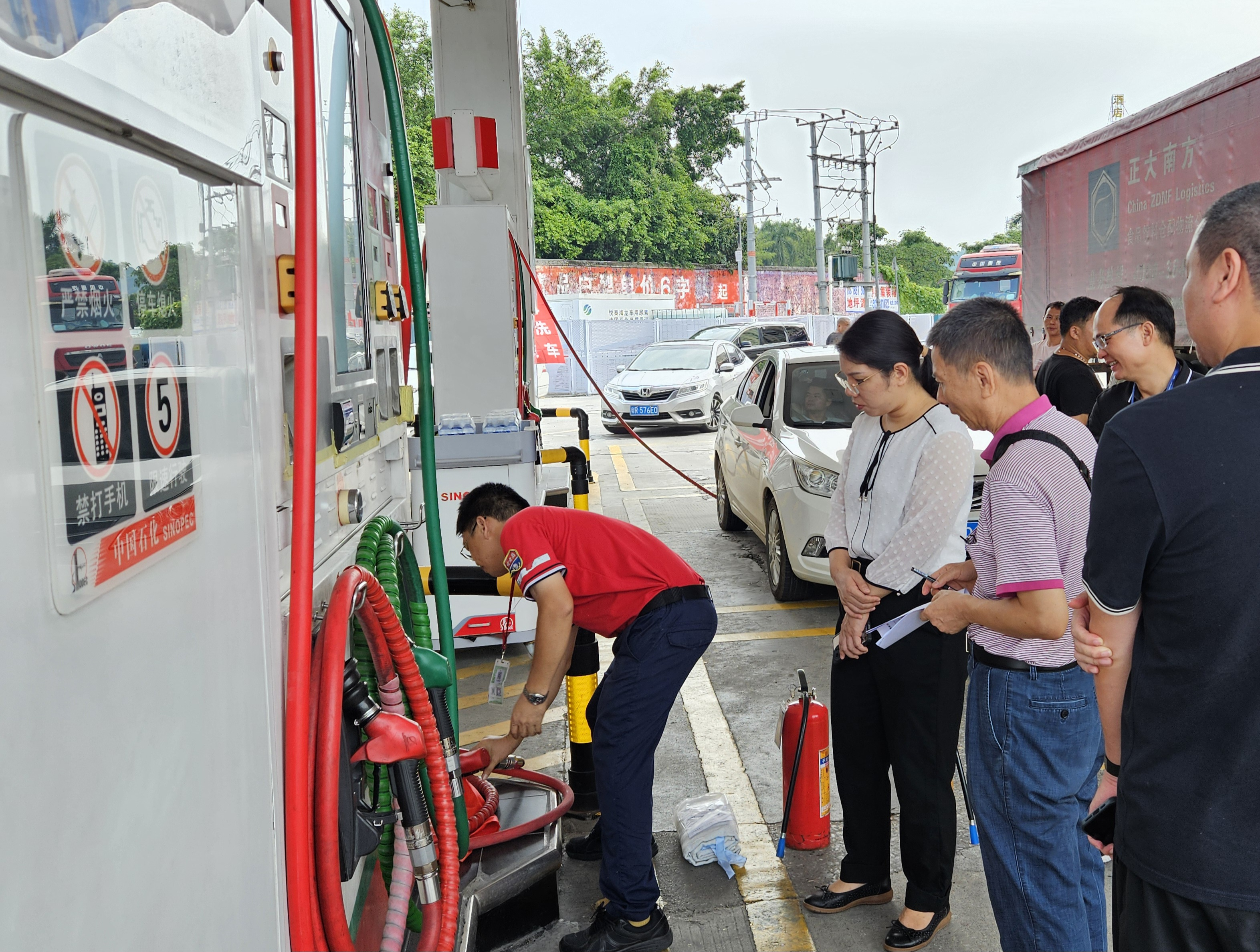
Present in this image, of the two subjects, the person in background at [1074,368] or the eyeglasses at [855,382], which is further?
the person in background at [1074,368]

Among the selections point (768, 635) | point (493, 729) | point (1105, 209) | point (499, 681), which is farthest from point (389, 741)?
point (1105, 209)

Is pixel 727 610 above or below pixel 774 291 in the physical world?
below

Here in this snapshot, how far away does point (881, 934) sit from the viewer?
315cm

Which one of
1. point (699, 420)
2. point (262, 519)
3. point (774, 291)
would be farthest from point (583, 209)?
point (262, 519)

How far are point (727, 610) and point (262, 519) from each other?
5.40 metres

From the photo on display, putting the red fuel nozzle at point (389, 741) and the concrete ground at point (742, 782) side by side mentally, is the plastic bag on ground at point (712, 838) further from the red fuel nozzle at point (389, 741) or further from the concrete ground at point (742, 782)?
the red fuel nozzle at point (389, 741)

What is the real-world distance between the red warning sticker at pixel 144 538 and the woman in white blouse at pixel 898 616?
2.16 meters

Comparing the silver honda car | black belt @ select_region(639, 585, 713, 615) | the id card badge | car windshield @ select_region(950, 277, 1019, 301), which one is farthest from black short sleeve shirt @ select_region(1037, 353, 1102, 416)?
car windshield @ select_region(950, 277, 1019, 301)

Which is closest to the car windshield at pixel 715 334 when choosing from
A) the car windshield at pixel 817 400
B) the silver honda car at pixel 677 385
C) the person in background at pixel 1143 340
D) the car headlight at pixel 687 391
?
the silver honda car at pixel 677 385

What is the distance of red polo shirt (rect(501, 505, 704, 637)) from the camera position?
9.87ft

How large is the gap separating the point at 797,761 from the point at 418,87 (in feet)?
127

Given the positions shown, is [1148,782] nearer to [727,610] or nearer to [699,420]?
[727,610]

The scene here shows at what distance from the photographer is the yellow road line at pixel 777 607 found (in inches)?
266

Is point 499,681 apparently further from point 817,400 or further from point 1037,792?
point 817,400
